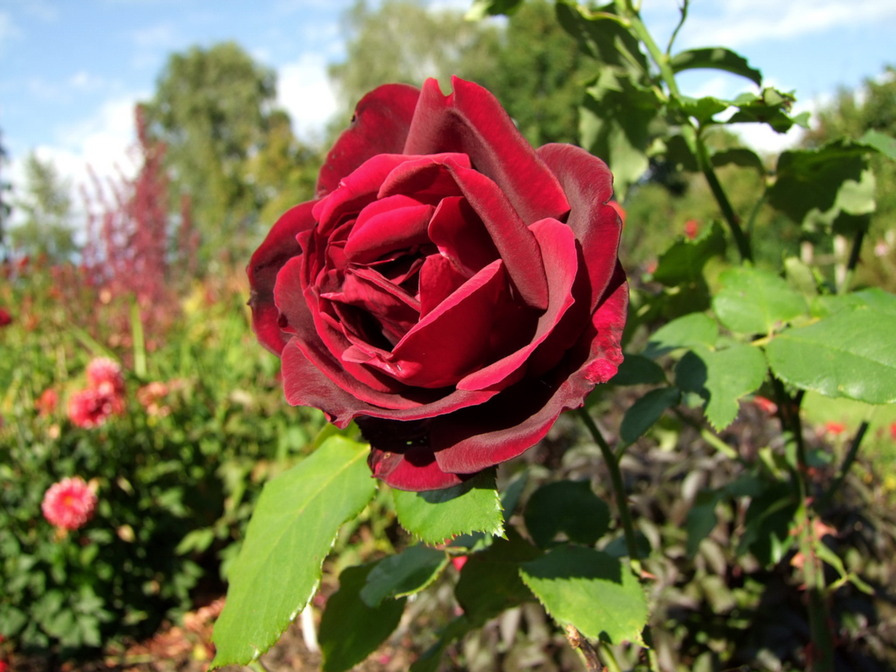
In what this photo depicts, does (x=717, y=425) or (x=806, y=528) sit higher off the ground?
(x=717, y=425)

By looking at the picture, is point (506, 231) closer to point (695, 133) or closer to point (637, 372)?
→ point (637, 372)

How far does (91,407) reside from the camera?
2.77 meters

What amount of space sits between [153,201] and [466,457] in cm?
544

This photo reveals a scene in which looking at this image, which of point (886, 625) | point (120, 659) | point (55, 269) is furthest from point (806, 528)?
point (55, 269)

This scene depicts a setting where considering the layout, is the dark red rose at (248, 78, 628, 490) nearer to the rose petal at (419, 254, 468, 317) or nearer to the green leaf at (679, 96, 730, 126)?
the rose petal at (419, 254, 468, 317)

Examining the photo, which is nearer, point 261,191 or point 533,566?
point 533,566

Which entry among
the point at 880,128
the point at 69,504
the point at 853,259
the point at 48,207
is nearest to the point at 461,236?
the point at 853,259

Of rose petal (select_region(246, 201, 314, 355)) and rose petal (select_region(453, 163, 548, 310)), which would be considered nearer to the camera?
rose petal (select_region(453, 163, 548, 310))

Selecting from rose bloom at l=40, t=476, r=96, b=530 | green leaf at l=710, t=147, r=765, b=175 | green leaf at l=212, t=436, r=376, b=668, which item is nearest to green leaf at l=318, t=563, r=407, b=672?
green leaf at l=212, t=436, r=376, b=668

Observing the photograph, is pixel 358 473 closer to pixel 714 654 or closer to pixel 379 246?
pixel 379 246

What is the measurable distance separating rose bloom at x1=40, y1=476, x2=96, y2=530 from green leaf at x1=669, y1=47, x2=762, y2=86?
2.60 m

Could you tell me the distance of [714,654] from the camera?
1.51m

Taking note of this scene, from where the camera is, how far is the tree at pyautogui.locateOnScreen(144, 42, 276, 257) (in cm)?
2841

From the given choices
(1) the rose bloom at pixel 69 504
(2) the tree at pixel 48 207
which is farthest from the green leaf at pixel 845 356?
(2) the tree at pixel 48 207
